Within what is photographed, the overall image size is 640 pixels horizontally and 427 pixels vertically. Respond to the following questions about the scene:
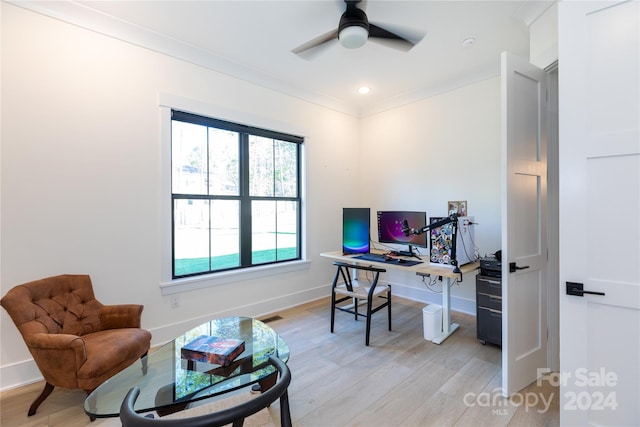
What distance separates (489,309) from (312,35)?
3.15 meters

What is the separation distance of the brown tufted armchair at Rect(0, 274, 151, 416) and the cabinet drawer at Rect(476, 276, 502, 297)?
2.85 metres

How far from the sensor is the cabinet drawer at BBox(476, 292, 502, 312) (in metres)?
2.60

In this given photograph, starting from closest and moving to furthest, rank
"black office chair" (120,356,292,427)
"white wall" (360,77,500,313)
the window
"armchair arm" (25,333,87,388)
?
"black office chair" (120,356,292,427) → "armchair arm" (25,333,87,388) → the window → "white wall" (360,77,500,313)

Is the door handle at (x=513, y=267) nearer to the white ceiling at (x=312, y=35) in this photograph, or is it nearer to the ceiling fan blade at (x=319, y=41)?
the white ceiling at (x=312, y=35)

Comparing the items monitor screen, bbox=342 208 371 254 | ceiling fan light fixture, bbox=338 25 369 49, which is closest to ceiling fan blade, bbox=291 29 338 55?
Answer: ceiling fan light fixture, bbox=338 25 369 49

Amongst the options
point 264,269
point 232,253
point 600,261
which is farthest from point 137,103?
point 600,261

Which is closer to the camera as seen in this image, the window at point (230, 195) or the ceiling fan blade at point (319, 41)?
the ceiling fan blade at point (319, 41)

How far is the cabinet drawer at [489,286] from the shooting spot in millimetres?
2611

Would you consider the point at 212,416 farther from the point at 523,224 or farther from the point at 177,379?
the point at 523,224

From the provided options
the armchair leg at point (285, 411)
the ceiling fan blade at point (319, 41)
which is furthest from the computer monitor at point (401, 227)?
the armchair leg at point (285, 411)

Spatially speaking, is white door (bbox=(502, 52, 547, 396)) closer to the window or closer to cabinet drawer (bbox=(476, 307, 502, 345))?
cabinet drawer (bbox=(476, 307, 502, 345))

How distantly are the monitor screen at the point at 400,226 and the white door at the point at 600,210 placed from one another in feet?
5.66

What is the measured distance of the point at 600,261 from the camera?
1.42 metres

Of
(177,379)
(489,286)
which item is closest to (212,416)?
(177,379)
